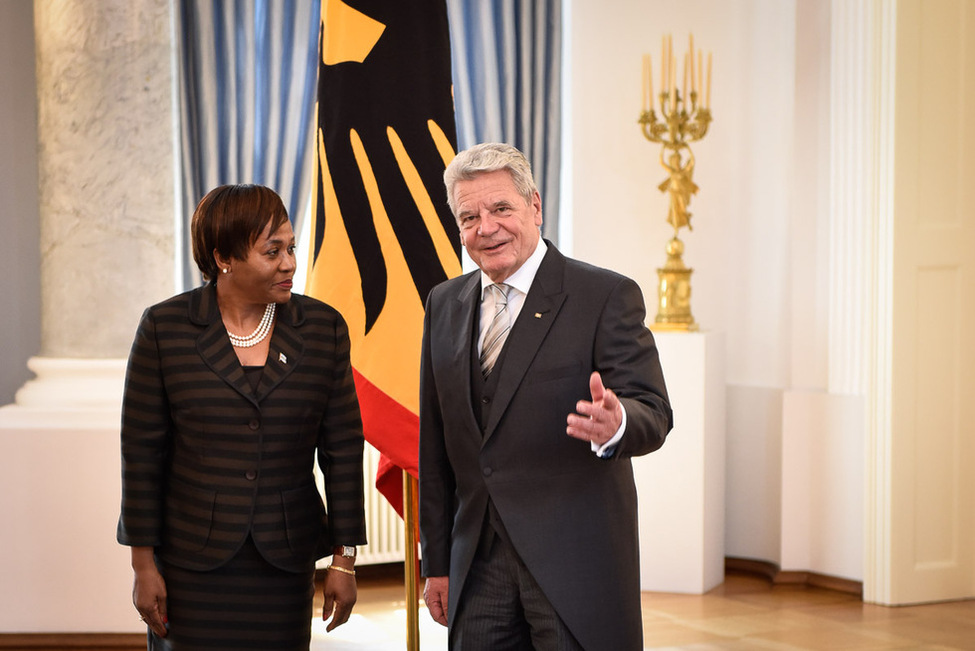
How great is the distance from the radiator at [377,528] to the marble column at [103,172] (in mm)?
1468

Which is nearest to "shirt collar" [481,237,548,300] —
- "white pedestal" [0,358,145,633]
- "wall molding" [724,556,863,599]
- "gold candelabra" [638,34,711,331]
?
"white pedestal" [0,358,145,633]

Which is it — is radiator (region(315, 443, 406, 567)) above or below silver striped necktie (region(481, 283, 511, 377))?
below

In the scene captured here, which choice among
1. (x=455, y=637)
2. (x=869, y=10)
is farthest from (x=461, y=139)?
(x=455, y=637)

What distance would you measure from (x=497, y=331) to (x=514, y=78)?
3.66 meters

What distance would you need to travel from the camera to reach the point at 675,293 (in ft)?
17.4

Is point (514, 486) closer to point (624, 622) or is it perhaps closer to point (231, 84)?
point (624, 622)

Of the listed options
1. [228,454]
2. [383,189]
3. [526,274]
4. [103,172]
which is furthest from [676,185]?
[228,454]

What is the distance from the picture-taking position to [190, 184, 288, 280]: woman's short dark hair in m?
2.27

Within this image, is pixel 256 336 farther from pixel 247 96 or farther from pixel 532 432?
pixel 247 96

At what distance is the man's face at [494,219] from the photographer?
2.11 metres

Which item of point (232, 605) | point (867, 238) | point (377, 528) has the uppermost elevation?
point (867, 238)

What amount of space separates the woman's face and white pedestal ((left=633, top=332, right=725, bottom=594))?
3.05m

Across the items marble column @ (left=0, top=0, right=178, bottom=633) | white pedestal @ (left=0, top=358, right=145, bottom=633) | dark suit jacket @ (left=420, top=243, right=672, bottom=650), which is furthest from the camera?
marble column @ (left=0, top=0, right=178, bottom=633)

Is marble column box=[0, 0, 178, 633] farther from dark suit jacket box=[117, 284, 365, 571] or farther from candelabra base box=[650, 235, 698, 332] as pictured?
candelabra base box=[650, 235, 698, 332]
